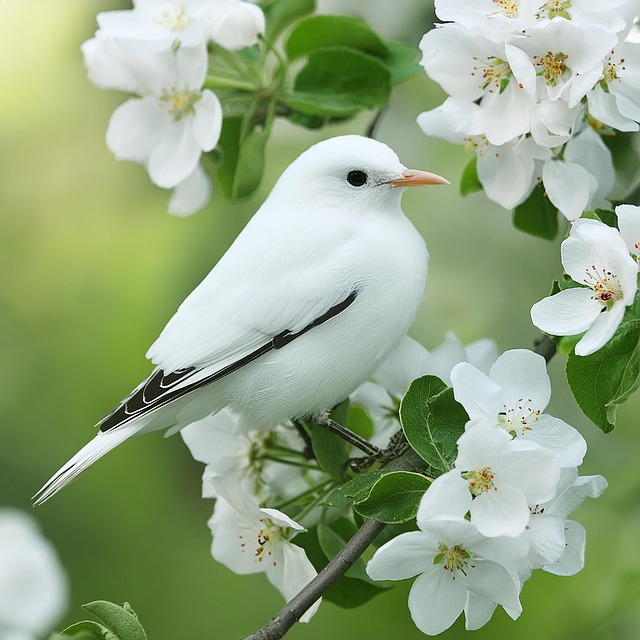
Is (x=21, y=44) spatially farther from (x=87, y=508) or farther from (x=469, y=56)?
(x=469, y=56)

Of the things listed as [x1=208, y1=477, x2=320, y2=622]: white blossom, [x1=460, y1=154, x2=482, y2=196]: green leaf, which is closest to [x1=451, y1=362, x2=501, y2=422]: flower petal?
[x1=208, y1=477, x2=320, y2=622]: white blossom

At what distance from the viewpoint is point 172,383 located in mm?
1601

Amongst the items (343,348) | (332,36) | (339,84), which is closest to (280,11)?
(332,36)

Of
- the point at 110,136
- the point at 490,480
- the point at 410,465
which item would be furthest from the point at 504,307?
the point at 490,480

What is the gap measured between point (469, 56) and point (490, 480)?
0.65 metres

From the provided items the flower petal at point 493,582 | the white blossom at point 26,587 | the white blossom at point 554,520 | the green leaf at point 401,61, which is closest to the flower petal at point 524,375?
the white blossom at point 554,520

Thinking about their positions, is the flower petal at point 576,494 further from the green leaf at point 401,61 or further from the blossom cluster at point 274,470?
the green leaf at point 401,61

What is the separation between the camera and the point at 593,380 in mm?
1328

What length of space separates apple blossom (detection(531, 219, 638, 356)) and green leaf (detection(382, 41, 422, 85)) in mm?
741

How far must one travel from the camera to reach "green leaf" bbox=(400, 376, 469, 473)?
1261 millimetres

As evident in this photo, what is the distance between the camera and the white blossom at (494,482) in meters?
1.16

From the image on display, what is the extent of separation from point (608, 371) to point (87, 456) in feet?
2.65

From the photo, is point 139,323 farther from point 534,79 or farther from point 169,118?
point 534,79

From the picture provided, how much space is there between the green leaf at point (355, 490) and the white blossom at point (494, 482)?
0.50 ft
